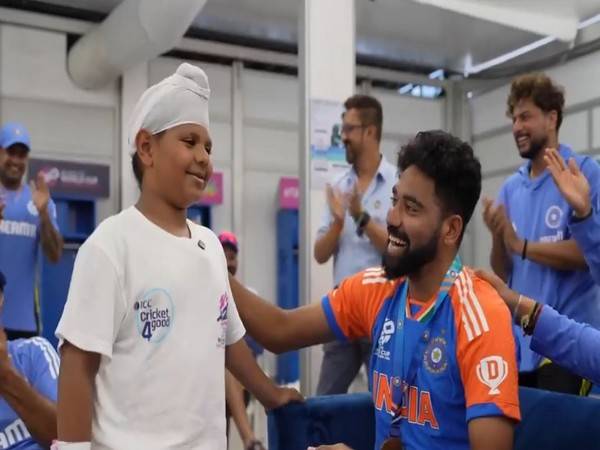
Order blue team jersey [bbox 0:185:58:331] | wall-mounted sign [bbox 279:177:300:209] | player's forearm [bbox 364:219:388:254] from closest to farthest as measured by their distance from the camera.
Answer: player's forearm [bbox 364:219:388:254] < blue team jersey [bbox 0:185:58:331] < wall-mounted sign [bbox 279:177:300:209]

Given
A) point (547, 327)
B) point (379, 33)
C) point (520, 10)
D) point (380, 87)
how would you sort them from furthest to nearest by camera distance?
1. point (380, 87)
2. point (379, 33)
3. point (520, 10)
4. point (547, 327)

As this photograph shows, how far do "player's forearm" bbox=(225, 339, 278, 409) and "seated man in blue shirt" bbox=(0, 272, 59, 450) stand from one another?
0.41m

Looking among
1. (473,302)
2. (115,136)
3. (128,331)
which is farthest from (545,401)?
(115,136)

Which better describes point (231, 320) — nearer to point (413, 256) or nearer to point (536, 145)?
point (413, 256)

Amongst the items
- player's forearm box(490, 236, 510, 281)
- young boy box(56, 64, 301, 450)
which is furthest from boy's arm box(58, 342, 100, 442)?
player's forearm box(490, 236, 510, 281)

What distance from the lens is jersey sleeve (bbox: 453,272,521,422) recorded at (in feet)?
4.17

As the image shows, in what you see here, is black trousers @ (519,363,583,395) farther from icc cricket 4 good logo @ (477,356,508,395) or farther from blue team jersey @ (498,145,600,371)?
icc cricket 4 good logo @ (477,356,508,395)

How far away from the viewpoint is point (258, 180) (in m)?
6.34

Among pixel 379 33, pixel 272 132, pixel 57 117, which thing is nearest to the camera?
pixel 57 117

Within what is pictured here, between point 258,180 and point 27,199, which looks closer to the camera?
point 27,199

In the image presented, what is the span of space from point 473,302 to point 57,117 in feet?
15.8

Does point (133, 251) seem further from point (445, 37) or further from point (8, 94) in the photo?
point (445, 37)

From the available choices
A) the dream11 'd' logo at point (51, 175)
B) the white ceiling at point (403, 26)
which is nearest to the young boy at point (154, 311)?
the white ceiling at point (403, 26)

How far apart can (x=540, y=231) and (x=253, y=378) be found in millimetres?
1260
